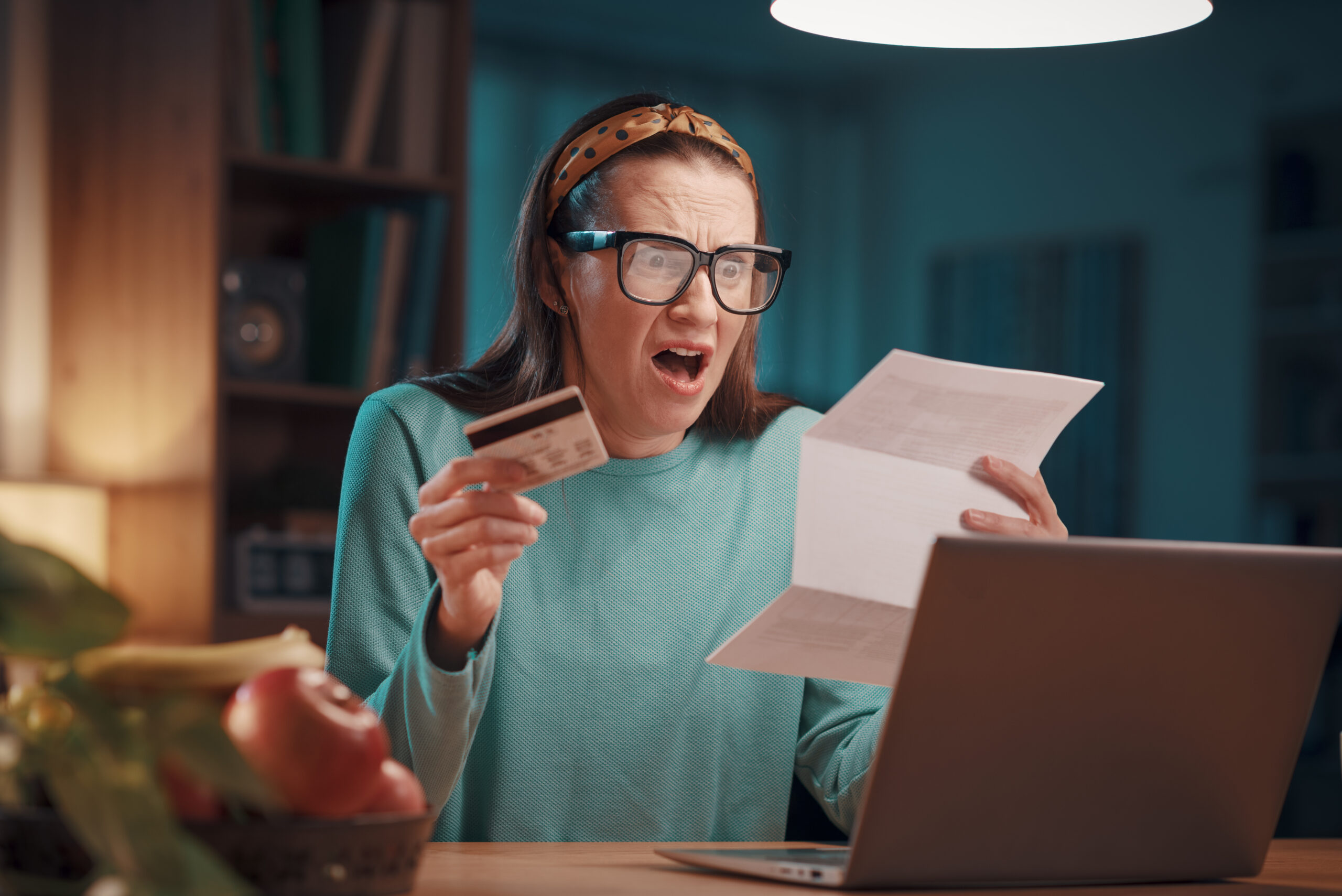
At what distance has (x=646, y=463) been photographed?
1563mm

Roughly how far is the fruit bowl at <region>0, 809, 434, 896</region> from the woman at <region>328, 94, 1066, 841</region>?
0.64 meters

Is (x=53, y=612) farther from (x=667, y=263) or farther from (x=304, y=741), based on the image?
(x=667, y=263)

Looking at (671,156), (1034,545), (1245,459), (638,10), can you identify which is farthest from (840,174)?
(1034,545)

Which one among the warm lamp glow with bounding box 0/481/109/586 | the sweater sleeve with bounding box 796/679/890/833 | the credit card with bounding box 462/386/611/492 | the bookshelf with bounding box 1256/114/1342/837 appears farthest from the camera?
the bookshelf with bounding box 1256/114/1342/837

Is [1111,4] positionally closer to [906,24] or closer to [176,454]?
[906,24]

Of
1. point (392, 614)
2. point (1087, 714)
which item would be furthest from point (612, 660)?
point (1087, 714)

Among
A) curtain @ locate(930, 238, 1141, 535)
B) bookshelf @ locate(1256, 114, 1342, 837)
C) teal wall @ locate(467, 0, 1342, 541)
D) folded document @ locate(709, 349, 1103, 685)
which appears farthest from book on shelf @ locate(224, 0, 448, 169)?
bookshelf @ locate(1256, 114, 1342, 837)

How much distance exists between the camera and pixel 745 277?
4.93 ft

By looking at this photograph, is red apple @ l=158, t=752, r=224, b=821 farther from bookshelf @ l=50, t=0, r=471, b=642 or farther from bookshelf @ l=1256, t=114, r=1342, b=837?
bookshelf @ l=1256, t=114, r=1342, b=837

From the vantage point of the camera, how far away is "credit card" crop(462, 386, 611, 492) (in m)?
0.93

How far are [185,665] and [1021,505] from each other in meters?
0.69

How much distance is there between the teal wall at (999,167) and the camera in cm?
454

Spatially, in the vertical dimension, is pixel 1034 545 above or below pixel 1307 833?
above

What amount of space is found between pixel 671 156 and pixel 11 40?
182 centimetres
